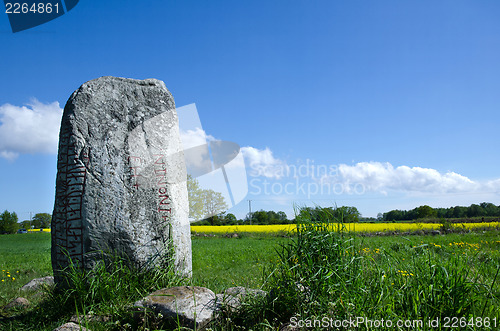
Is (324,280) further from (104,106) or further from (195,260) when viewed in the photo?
(195,260)

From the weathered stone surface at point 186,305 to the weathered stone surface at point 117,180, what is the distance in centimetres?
117

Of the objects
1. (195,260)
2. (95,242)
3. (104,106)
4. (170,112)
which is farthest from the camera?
(195,260)

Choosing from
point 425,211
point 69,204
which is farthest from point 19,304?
point 425,211

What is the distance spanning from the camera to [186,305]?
Result: 3832 millimetres

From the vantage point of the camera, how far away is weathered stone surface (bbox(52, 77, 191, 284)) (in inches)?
198

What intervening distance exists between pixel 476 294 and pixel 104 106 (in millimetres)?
5389

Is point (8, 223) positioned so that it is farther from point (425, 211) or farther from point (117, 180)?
point (425, 211)

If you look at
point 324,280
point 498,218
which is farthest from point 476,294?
point 498,218

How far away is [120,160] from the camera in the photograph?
5.28m

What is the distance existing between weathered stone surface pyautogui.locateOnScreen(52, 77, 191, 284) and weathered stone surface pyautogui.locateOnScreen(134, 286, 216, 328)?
3.84ft

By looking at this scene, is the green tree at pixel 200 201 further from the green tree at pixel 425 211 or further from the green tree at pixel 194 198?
the green tree at pixel 425 211

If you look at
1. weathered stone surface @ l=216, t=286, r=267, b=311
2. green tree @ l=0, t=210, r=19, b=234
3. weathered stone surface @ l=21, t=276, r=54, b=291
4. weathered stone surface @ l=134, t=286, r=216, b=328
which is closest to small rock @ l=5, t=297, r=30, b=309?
weathered stone surface @ l=21, t=276, r=54, b=291

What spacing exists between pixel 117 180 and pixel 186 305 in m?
2.28

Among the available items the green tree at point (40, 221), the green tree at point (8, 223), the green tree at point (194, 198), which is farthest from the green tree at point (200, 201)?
the green tree at point (40, 221)
